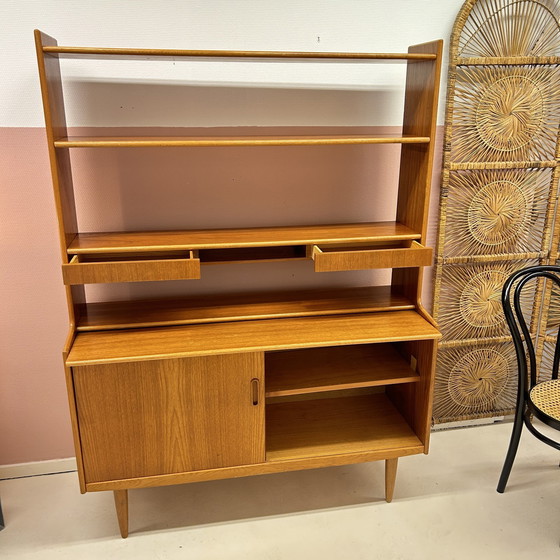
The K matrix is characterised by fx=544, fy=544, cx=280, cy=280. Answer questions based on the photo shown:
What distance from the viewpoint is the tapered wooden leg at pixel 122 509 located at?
5.48 feet

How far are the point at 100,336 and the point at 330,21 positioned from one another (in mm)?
1221

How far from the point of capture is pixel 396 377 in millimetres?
1759

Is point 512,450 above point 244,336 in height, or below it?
below

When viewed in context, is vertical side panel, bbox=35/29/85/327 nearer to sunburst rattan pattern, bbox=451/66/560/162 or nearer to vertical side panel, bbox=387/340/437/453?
vertical side panel, bbox=387/340/437/453

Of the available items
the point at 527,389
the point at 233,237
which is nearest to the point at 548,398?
the point at 527,389

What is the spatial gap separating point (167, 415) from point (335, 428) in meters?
0.60

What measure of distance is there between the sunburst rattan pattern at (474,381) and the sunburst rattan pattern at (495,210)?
1.36 feet

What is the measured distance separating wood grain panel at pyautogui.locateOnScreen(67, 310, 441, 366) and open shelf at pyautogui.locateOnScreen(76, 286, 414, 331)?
2cm

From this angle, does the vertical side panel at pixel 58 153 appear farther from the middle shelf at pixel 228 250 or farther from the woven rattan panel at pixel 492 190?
the woven rattan panel at pixel 492 190

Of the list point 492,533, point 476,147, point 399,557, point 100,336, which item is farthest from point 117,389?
point 476,147

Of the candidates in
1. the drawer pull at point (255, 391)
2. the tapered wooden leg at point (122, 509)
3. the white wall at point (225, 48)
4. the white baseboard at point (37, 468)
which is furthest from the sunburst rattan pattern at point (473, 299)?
the white baseboard at point (37, 468)

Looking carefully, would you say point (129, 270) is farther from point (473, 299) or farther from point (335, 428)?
point (473, 299)

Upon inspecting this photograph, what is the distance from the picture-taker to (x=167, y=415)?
1.58 meters

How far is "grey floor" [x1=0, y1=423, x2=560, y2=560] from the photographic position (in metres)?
1.67
